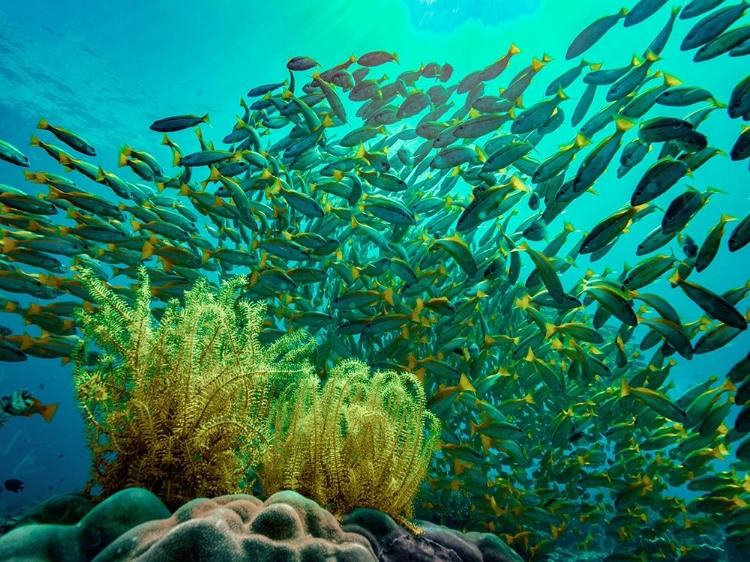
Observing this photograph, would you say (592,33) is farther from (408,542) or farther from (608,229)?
(408,542)

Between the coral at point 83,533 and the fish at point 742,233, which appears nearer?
the coral at point 83,533

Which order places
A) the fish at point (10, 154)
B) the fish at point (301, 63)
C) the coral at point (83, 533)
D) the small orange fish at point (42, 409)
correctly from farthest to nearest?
the fish at point (301, 63) → the fish at point (10, 154) → the small orange fish at point (42, 409) → the coral at point (83, 533)

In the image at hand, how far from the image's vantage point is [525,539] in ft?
24.8

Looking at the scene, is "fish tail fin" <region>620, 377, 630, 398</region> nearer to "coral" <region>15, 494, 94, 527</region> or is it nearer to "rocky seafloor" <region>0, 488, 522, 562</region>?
"rocky seafloor" <region>0, 488, 522, 562</region>

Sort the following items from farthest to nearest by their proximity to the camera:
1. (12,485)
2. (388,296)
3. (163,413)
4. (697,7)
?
(12,485) → (388,296) → (697,7) → (163,413)

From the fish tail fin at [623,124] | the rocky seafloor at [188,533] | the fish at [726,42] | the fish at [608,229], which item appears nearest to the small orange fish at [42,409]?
the rocky seafloor at [188,533]

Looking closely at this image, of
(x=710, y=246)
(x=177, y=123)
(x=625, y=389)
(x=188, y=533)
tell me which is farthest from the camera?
(x=625, y=389)

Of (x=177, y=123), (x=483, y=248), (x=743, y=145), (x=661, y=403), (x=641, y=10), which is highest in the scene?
(x=641, y=10)

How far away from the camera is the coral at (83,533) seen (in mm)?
1646

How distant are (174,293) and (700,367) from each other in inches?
2759

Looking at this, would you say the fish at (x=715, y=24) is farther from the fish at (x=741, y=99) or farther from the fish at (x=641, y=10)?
the fish at (x=641, y=10)

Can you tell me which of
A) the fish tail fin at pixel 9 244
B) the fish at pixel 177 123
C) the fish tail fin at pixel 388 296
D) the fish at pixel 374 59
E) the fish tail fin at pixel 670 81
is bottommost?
the fish tail fin at pixel 388 296

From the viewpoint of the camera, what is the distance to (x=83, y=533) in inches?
71.9

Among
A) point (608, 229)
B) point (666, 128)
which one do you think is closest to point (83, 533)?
point (608, 229)
